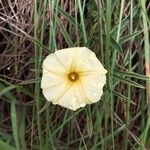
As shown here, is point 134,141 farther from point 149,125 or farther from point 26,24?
point 26,24

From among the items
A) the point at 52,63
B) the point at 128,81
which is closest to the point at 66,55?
the point at 52,63

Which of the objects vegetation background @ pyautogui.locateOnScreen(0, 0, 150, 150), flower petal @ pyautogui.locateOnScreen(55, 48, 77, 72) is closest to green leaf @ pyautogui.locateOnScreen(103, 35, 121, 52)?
vegetation background @ pyautogui.locateOnScreen(0, 0, 150, 150)

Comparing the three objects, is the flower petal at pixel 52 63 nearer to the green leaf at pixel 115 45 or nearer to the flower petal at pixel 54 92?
the flower petal at pixel 54 92

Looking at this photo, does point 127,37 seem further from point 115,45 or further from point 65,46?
point 65,46

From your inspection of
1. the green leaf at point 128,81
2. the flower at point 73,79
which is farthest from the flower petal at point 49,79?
the green leaf at point 128,81

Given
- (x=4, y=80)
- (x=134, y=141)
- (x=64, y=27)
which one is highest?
(x=64, y=27)

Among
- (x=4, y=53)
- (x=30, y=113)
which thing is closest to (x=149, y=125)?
(x=30, y=113)
